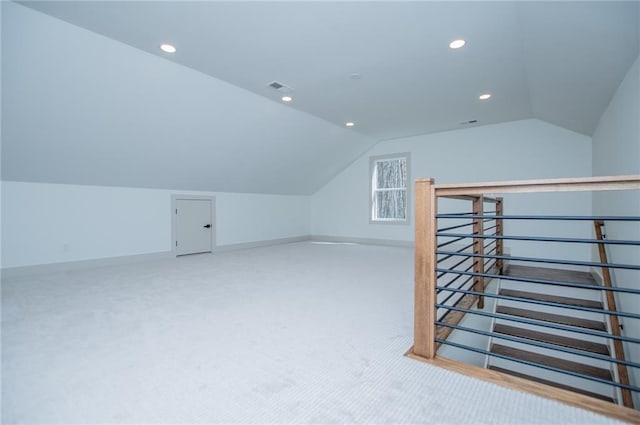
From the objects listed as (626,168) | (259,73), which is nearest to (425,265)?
(626,168)

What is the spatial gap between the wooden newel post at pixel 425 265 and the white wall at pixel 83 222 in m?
4.76

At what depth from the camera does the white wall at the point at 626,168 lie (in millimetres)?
2418

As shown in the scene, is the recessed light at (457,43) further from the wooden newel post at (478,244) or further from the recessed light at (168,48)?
the recessed light at (168,48)

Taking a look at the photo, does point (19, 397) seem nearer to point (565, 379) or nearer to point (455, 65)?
point (565, 379)

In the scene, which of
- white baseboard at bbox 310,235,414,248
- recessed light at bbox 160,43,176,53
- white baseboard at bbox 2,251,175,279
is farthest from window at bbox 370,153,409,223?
recessed light at bbox 160,43,176,53

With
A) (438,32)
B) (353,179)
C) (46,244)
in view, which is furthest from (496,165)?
(46,244)

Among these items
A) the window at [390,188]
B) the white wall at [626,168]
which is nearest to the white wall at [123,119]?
the window at [390,188]

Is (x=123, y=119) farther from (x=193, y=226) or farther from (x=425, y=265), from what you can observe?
(x=425, y=265)

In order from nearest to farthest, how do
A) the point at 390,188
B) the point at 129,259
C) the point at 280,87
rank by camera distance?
the point at 280,87 → the point at 129,259 → the point at 390,188

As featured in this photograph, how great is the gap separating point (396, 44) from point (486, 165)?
3974 millimetres

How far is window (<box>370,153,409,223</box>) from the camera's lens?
22.6 ft

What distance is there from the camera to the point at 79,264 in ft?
14.1

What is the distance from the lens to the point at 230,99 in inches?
159

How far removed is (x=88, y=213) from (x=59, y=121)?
1557 mm
